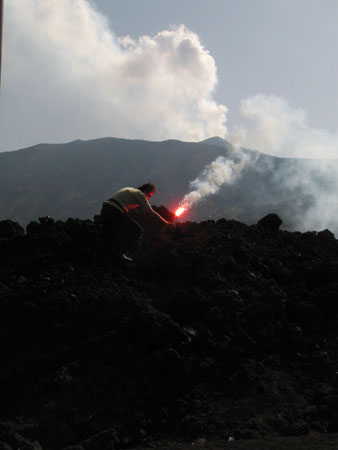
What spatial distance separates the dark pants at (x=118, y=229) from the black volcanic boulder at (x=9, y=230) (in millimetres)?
1245

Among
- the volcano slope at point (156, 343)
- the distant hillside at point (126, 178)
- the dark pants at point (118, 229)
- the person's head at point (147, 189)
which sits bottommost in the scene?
the volcano slope at point (156, 343)

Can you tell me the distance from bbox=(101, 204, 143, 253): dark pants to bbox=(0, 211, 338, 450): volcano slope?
146mm

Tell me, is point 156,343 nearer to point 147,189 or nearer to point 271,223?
point 147,189

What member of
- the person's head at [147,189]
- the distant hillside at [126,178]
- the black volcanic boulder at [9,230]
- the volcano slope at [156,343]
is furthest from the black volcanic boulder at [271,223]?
the distant hillside at [126,178]

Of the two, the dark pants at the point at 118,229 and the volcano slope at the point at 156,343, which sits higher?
the dark pants at the point at 118,229

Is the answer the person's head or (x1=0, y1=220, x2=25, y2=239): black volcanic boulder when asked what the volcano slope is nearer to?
(x1=0, y1=220, x2=25, y2=239): black volcanic boulder

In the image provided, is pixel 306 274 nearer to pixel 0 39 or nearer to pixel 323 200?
pixel 0 39

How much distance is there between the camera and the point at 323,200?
62875mm

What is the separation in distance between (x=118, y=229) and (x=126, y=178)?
7663cm

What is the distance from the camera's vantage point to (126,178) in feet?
266

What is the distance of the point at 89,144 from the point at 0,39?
9489 cm

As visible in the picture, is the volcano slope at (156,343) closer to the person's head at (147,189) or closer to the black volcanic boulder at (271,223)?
the person's head at (147,189)

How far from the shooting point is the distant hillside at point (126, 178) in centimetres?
7094

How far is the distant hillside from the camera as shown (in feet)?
233
